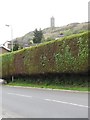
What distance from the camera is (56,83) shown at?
102 feet

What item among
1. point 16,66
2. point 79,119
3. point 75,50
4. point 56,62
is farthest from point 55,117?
point 16,66

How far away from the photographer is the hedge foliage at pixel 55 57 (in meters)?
26.6

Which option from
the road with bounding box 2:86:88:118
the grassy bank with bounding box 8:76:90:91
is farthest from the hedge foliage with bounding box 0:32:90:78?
the road with bounding box 2:86:88:118

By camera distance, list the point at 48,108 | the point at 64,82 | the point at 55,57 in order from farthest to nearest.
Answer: the point at 55,57 < the point at 64,82 < the point at 48,108

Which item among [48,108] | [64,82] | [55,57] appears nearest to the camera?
[48,108]

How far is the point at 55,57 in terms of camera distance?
102ft

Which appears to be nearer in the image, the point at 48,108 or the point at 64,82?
the point at 48,108

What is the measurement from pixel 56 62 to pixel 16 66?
12.3 metres

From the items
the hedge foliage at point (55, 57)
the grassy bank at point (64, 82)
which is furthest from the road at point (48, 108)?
the hedge foliage at point (55, 57)

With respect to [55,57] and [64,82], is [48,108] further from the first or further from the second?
[55,57]

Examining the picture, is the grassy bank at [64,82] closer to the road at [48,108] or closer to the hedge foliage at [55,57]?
the hedge foliage at [55,57]

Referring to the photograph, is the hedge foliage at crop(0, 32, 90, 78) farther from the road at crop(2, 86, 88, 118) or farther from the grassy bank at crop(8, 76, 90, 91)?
the road at crop(2, 86, 88, 118)

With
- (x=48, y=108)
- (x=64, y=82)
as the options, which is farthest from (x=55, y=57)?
(x=48, y=108)

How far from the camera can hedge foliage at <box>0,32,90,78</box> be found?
26.6 metres
